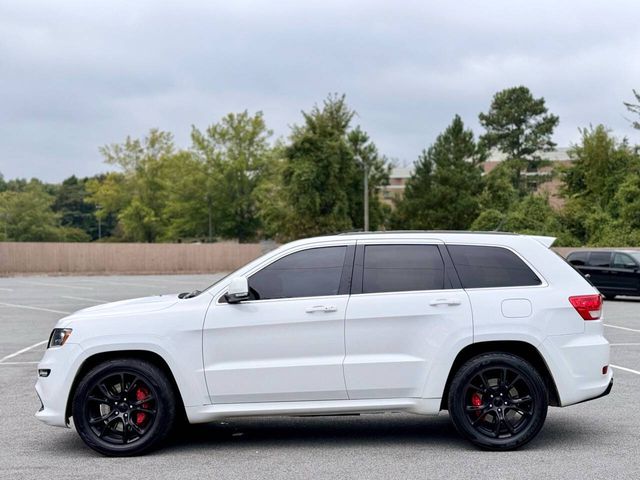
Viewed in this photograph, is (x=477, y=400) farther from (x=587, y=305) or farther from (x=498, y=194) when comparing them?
(x=498, y=194)

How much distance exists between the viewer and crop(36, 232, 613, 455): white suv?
22.3 ft

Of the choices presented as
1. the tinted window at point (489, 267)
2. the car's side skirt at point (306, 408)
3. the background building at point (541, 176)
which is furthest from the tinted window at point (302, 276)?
the background building at point (541, 176)

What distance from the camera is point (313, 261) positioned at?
7.09 m

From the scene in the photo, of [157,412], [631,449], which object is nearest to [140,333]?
[157,412]

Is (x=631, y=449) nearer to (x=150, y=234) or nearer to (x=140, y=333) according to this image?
(x=140, y=333)

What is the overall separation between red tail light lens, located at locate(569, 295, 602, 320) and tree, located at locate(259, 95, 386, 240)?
154ft

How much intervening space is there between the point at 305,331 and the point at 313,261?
24.4 inches

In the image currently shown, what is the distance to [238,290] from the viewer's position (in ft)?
22.1

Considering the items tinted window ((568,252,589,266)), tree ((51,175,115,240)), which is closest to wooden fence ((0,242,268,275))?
tinted window ((568,252,589,266))

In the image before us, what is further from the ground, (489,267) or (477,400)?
(489,267)

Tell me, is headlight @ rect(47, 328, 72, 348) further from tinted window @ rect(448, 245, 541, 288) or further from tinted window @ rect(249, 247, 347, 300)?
tinted window @ rect(448, 245, 541, 288)

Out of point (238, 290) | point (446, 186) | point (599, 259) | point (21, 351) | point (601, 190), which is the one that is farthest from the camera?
point (446, 186)

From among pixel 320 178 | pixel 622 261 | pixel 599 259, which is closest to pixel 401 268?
pixel 622 261

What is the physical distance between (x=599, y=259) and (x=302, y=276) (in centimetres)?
2111
